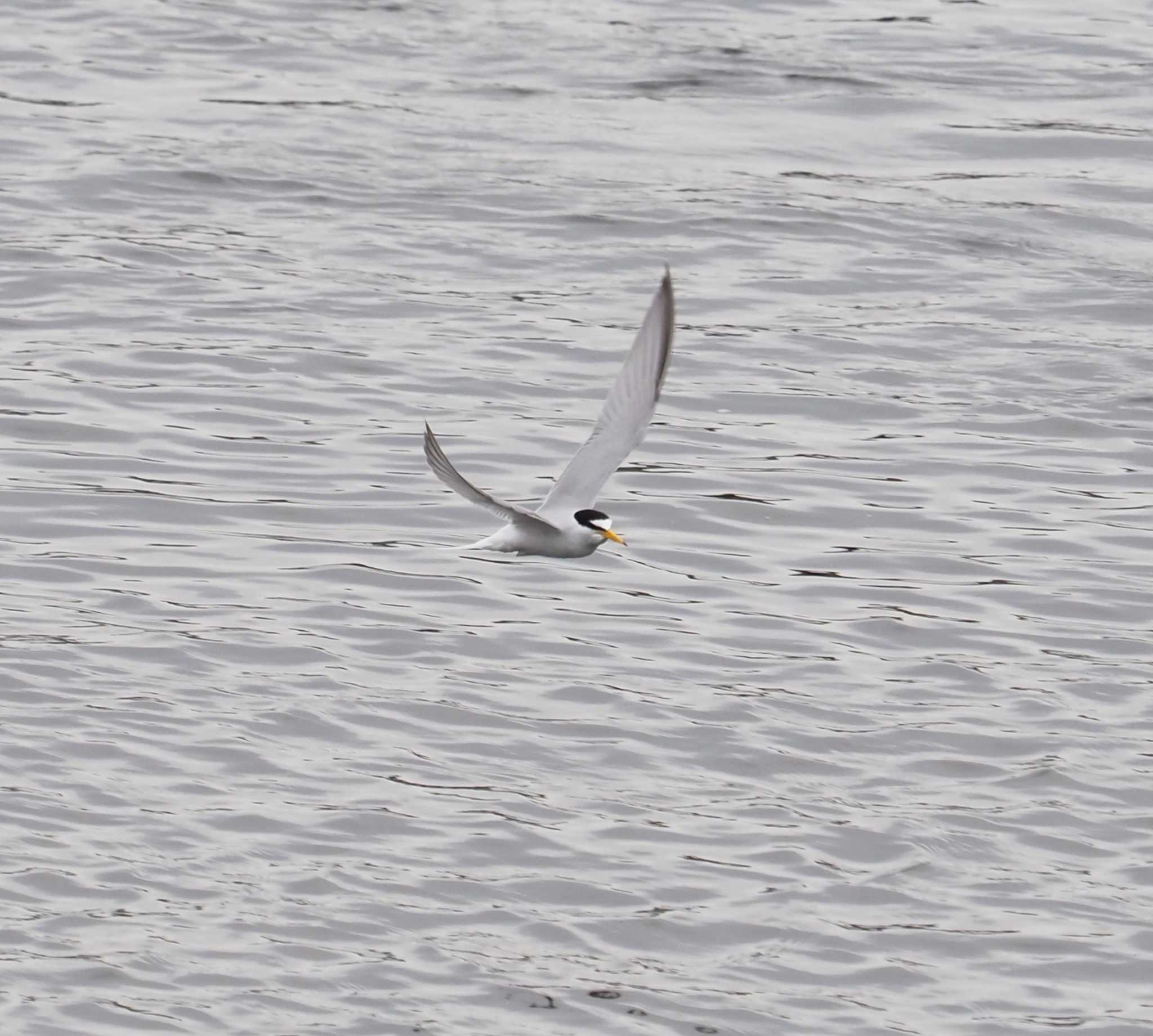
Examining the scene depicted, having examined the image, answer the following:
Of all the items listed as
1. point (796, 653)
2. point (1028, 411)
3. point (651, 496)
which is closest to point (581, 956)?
point (796, 653)

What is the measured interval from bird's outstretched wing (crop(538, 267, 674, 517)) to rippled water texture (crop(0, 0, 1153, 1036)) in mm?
1043

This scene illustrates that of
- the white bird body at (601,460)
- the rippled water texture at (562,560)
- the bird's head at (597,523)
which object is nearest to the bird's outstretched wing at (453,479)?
the white bird body at (601,460)

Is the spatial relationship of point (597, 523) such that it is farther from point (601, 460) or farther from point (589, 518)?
point (601, 460)

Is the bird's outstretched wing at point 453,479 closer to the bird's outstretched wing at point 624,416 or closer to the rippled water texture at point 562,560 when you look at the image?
the bird's outstretched wing at point 624,416

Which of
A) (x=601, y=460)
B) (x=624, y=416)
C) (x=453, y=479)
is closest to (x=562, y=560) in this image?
(x=601, y=460)

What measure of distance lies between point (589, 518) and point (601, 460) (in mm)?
426

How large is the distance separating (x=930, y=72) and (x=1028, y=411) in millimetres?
7746

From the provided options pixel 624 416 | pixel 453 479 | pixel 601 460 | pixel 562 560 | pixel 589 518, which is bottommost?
pixel 562 560

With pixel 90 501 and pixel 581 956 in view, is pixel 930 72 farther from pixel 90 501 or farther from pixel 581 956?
pixel 581 956

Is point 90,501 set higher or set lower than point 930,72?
lower

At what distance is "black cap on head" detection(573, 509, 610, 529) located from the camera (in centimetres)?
955

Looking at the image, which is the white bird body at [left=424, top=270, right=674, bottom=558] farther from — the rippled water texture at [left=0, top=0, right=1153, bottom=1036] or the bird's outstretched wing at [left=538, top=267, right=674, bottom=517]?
the rippled water texture at [left=0, top=0, right=1153, bottom=1036]

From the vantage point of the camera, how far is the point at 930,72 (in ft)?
69.6

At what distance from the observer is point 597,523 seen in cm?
953
